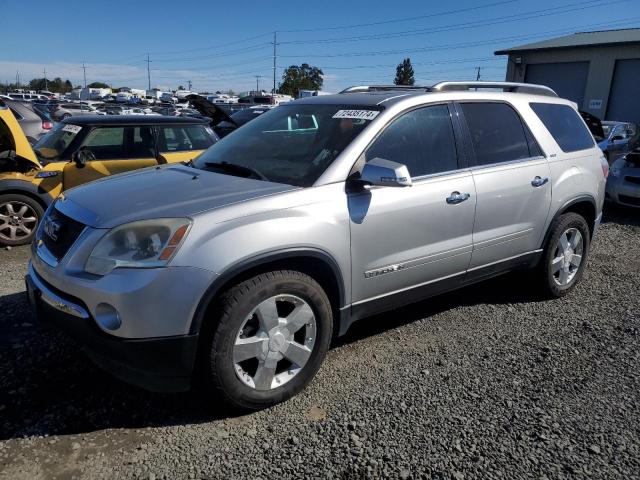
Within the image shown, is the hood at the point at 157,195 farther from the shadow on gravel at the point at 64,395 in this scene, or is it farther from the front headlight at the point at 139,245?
the shadow on gravel at the point at 64,395

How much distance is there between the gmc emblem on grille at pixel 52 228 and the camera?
9.58ft

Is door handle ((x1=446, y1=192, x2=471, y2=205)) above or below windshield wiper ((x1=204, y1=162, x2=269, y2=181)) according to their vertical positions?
below

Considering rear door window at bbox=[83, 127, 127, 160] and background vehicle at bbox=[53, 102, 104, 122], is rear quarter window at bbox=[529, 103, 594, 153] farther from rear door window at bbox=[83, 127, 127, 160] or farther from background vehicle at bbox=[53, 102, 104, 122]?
background vehicle at bbox=[53, 102, 104, 122]

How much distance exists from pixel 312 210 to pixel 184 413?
133 centimetres

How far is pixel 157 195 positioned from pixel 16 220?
407cm

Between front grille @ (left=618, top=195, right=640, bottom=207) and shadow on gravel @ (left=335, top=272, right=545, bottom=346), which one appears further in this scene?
front grille @ (left=618, top=195, right=640, bottom=207)

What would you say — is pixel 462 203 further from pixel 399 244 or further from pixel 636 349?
pixel 636 349

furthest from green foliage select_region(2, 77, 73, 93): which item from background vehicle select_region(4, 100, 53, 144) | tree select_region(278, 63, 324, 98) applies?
background vehicle select_region(4, 100, 53, 144)

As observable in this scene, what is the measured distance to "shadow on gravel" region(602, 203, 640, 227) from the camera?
27.0 feet

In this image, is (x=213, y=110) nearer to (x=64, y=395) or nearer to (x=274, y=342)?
(x=64, y=395)

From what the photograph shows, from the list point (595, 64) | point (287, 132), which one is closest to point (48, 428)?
point (287, 132)

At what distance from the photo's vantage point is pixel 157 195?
293 centimetres

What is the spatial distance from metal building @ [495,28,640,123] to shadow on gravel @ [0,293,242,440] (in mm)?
23251

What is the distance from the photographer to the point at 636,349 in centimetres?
377
